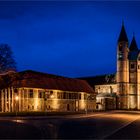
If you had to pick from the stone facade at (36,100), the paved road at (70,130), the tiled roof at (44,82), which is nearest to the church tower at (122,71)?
the tiled roof at (44,82)

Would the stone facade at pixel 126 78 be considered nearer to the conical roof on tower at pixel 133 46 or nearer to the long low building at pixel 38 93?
the conical roof on tower at pixel 133 46

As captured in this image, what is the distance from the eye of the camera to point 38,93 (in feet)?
240

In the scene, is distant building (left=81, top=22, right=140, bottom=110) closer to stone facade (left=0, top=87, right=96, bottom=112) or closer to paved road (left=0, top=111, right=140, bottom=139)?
stone facade (left=0, top=87, right=96, bottom=112)

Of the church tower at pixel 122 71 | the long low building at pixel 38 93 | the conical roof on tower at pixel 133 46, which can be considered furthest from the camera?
the conical roof on tower at pixel 133 46

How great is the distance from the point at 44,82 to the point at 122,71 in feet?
122

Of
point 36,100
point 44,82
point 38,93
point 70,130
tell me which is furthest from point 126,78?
point 70,130

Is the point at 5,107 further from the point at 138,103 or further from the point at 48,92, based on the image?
the point at 138,103

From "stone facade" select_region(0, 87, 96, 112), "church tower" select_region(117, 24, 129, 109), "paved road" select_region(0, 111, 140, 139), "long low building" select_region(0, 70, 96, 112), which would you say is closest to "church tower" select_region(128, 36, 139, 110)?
"church tower" select_region(117, 24, 129, 109)

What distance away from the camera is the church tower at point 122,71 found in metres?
106

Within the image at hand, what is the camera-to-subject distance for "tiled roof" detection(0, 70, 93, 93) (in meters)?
70.2

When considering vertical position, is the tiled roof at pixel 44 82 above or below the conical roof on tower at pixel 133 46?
below

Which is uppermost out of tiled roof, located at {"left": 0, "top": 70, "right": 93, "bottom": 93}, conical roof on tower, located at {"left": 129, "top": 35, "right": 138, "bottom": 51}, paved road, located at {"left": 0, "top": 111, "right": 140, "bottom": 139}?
conical roof on tower, located at {"left": 129, "top": 35, "right": 138, "bottom": 51}

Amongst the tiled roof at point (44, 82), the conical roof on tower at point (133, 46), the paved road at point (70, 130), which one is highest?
the conical roof on tower at point (133, 46)

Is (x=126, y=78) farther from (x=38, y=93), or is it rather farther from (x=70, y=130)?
(x=70, y=130)
